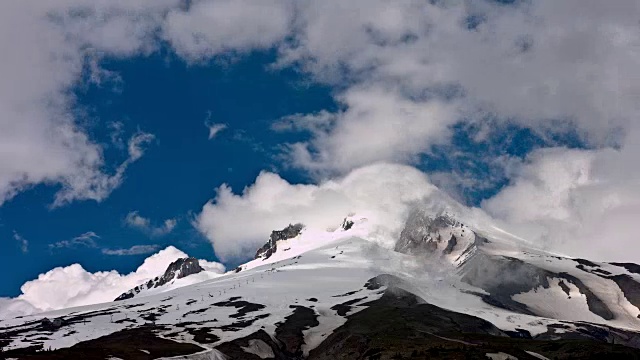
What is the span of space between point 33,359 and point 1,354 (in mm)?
13626

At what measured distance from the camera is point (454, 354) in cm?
19988

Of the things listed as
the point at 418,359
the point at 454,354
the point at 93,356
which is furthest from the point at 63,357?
the point at 454,354

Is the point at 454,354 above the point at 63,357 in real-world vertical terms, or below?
below

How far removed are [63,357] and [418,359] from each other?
111681 mm

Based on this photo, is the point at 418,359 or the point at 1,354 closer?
the point at 1,354

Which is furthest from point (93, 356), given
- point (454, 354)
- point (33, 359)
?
point (454, 354)

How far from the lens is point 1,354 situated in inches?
7303

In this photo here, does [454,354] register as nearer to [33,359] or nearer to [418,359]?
[418,359]

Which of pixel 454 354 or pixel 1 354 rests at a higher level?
pixel 1 354

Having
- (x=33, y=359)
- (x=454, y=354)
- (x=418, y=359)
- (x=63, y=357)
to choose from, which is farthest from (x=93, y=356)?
(x=454, y=354)

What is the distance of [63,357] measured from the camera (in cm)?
19100

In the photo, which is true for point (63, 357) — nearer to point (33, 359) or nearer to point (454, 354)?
point (33, 359)

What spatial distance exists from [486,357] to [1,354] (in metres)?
150

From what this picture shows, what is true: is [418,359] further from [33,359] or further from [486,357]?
[33,359]
